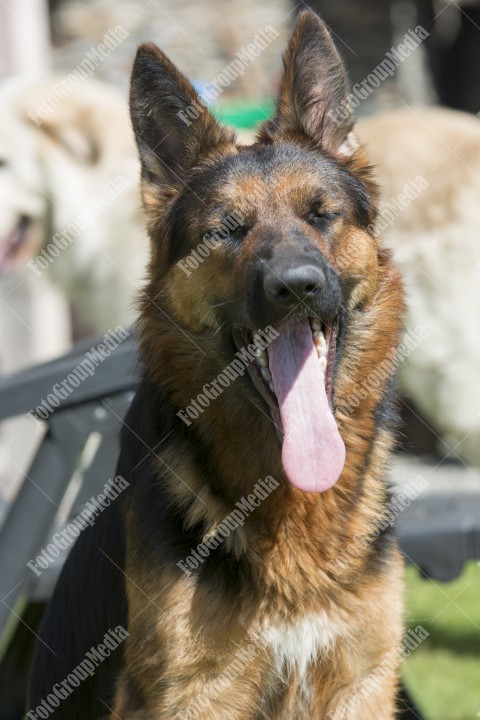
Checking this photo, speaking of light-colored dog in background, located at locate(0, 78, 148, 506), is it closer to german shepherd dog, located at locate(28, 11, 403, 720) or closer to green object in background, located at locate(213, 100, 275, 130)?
green object in background, located at locate(213, 100, 275, 130)

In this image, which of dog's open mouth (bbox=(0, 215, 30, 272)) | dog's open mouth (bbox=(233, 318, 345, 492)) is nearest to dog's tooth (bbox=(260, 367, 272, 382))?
dog's open mouth (bbox=(233, 318, 345, 492))

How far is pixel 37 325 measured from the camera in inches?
320

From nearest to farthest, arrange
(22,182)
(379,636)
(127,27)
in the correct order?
(379,636) < (22,182) < (127,27)

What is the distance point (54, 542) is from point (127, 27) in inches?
235

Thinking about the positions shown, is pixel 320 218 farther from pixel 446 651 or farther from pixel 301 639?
pixel 446 651

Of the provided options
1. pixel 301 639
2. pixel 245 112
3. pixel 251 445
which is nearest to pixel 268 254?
pixel 251 445

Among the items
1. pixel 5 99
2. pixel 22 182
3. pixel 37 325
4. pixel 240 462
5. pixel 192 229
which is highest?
pixel 192 229

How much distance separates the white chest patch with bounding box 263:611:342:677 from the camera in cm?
282

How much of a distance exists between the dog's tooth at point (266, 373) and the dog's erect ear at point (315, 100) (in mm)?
867

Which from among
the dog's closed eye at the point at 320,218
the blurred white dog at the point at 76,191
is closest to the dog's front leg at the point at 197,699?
the dog's closed eye at the point at 320,218

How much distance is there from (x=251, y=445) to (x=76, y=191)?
361cm

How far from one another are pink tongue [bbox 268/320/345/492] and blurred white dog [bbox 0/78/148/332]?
10.6 feet

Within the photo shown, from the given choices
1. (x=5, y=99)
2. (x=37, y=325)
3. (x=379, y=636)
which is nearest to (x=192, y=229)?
(x=379, y=636)

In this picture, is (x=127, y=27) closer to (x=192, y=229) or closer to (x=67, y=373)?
(x=67, y=373)
